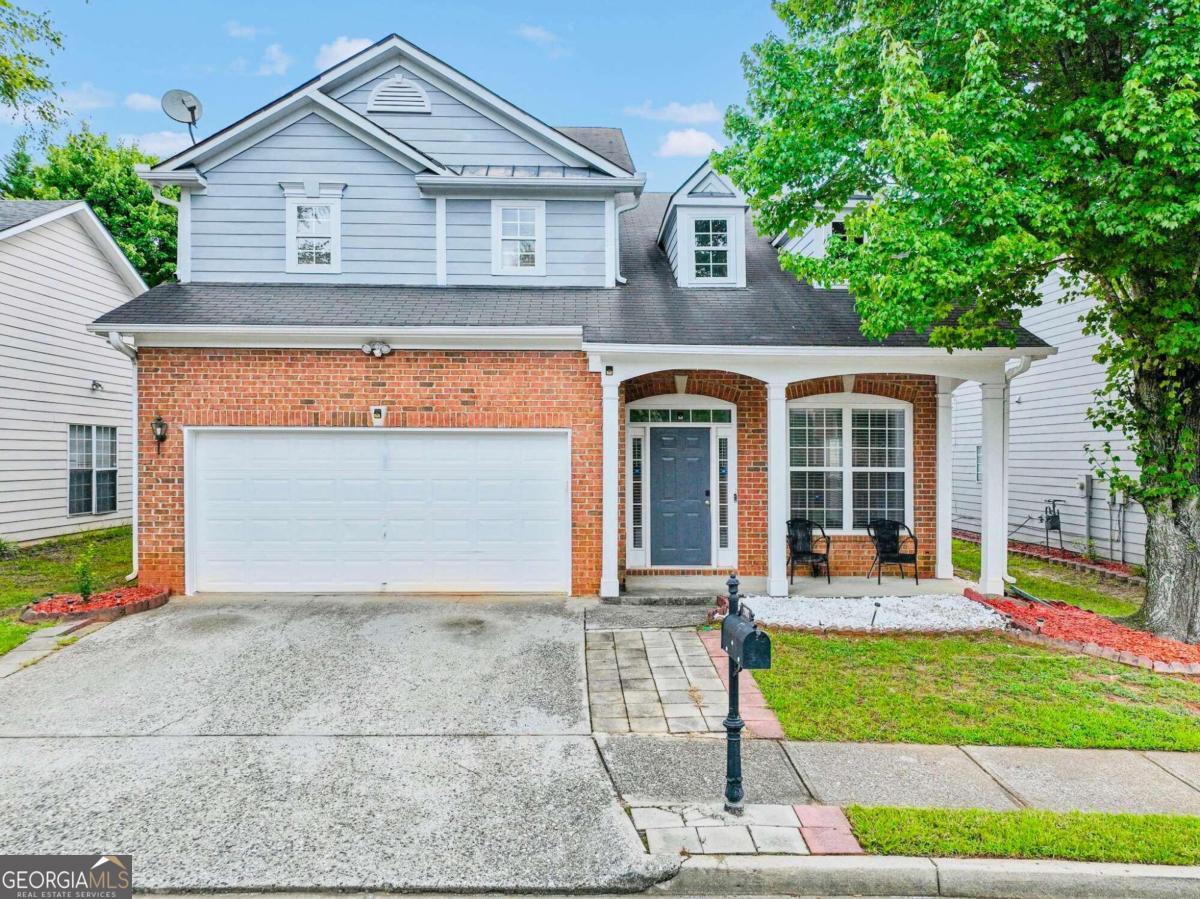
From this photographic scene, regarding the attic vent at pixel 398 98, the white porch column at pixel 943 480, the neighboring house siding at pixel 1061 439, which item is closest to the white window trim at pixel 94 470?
the attic vent at pixel 398 98

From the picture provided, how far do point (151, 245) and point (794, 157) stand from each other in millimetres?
18950

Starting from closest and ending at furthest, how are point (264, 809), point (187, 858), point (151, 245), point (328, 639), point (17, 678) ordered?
1. point (187, 858)
2. point (264, 809)
3. point (17, 678)
4. point (328, 639)
5. point (151, 245)

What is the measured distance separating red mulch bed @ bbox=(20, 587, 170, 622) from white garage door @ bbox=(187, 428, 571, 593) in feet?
2.01

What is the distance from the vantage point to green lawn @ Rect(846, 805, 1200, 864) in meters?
3.26

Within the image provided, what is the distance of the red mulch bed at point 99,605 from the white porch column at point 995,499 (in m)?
10.4

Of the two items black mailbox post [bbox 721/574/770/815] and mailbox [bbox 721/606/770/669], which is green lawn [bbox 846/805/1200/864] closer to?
black mailbox post [bbox 721/574/770/815]

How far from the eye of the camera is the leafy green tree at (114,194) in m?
18.1

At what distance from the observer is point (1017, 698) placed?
5.19 m

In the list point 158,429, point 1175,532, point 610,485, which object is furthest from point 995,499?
point 158,429

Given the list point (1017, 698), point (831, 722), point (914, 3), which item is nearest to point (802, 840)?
point (831, 722)

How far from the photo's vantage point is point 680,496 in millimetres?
9227

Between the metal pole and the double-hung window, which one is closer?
the metal pole

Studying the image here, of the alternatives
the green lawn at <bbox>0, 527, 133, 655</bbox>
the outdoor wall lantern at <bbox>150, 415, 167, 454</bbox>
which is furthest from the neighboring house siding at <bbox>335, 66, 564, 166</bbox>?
the green lawn at <bbox>0, 527, 133, 655</bbox>

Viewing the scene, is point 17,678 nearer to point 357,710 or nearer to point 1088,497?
point 357,710
